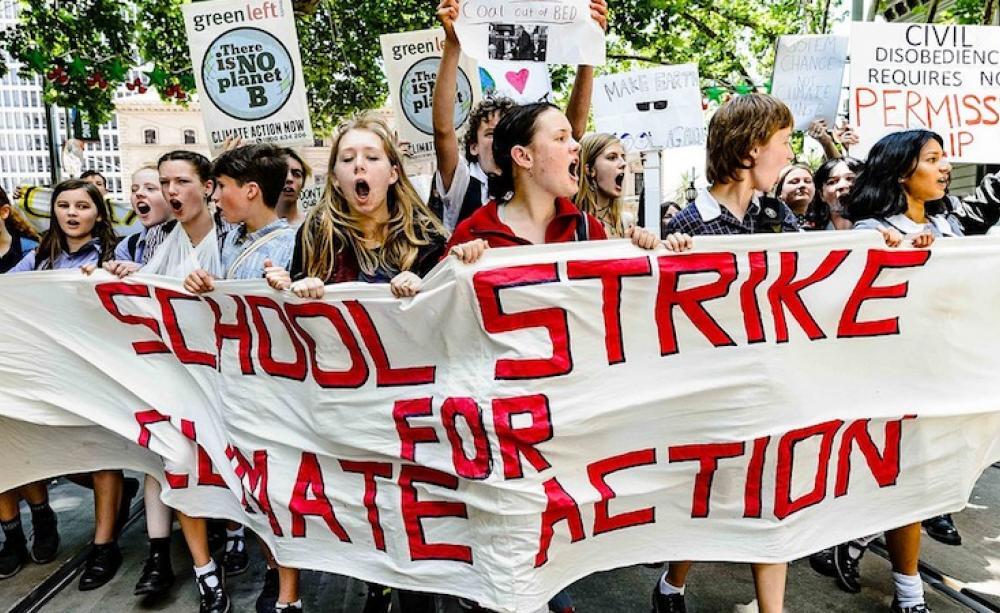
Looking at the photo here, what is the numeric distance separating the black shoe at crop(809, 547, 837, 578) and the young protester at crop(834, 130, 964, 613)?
100 mm

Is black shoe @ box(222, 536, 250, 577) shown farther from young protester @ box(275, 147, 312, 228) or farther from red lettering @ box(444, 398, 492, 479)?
red lettering @ box(444, 398, 492, 479)

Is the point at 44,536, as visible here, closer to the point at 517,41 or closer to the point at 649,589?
the point at 649,589

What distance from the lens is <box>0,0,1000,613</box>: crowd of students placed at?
102 inches

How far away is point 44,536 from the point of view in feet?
12.1

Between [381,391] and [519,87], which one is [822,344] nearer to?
[381,391]

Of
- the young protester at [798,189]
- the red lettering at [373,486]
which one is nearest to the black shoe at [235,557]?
the red lettering at [373,486]

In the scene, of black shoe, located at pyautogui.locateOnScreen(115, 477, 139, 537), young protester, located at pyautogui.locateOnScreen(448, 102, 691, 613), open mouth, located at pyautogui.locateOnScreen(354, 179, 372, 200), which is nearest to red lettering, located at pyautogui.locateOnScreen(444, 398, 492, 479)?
young protester, located at pyautogui.locateOnScreen(448, 102, 691, 613)

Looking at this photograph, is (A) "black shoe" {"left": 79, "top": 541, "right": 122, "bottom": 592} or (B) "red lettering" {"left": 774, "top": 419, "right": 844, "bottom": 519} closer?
(B) "red lettering" {"left": 774, "top": 419, "right": 844, "bottom": 519}

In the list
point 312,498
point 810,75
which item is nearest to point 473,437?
point 312,498

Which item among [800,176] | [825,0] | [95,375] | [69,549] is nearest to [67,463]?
[95,375]

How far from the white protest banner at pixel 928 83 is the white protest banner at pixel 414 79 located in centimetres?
216

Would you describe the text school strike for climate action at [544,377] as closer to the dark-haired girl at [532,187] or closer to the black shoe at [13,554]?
the dark-haired girl at [532,187]

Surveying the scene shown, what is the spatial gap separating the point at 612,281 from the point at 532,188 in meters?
0.48

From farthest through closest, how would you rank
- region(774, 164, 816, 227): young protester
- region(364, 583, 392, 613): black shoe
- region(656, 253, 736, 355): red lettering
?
region(774, 164, 816, 227): young protester
region(364, 583, 392, 613): black shoe
region(656, 253, 736, 355): red lettering
